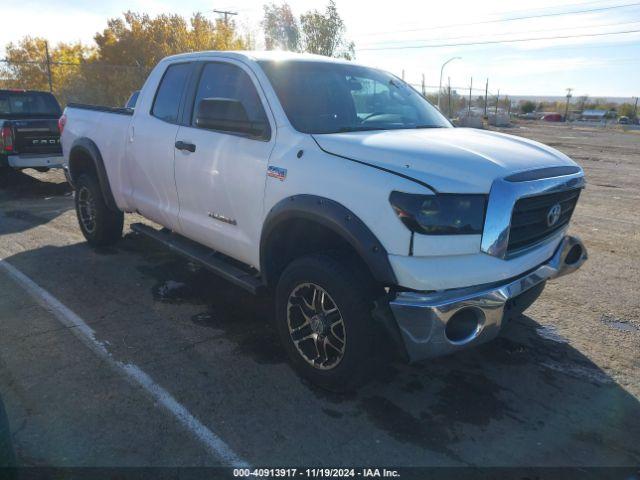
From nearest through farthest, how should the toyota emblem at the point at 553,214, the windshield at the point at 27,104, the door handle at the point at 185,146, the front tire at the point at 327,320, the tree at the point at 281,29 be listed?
1. the front tire at the point at 327,320
2. the toyota emblem at the point at 553,214
3. the door handle at the point at 185,146
4. the windshield at the point at 27,104
5. the tree at the point at 281,29

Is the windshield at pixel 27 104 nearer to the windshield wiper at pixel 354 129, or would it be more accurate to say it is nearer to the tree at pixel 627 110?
the windshield wiper at pixel 354 129

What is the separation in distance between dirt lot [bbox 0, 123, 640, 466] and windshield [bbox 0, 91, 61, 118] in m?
7.52

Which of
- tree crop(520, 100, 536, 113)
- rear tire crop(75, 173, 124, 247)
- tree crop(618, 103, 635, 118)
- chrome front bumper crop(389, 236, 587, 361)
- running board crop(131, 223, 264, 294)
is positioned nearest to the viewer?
chrome front bumper crop(389, 236, 587, 361)

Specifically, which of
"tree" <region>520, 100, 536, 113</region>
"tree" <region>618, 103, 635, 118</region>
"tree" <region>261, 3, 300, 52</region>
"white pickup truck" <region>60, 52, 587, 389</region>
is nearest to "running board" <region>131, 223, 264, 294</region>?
"white pickup truck" <region>60, 52, 587, 389</region>

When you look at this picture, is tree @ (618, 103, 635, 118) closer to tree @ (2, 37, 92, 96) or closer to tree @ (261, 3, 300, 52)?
tree @ (261, 3, 300, 52)

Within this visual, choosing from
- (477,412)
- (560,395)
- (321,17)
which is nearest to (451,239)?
(477,412)

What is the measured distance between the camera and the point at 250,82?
13.0 feet

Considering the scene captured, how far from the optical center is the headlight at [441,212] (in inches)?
111

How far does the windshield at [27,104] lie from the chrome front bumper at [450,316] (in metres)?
11.4

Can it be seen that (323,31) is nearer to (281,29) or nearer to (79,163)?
(281,29)

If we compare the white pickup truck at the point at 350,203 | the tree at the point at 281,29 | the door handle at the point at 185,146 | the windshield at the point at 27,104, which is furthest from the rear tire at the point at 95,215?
the tree at the point at 281,29

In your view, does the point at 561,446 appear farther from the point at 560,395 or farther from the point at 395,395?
the point at 395,395

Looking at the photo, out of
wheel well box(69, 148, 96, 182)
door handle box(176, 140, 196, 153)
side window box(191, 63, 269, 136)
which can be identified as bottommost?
wheel well box(69, 148, 96, 182)

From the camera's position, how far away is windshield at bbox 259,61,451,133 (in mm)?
3738
